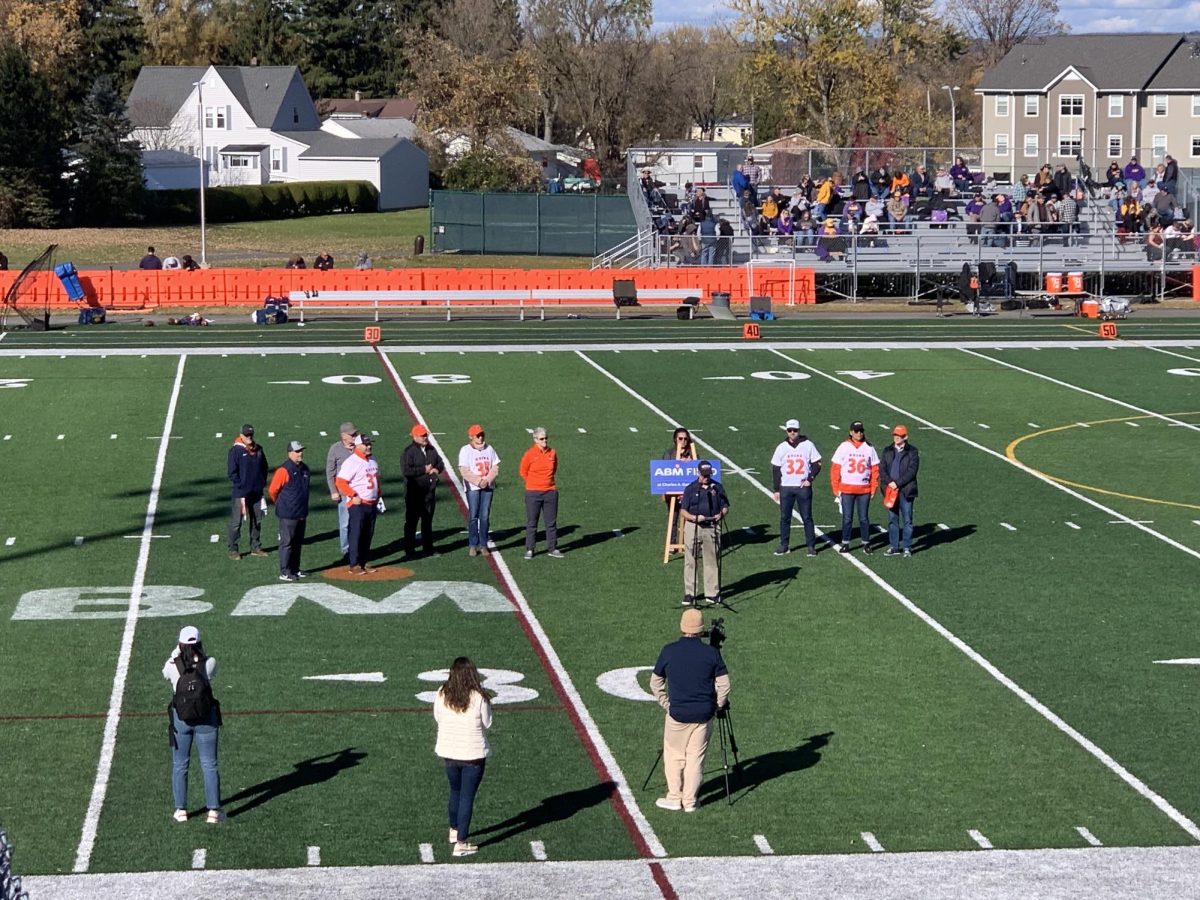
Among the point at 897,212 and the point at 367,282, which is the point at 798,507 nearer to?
the point at 367,282

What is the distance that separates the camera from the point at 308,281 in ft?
174

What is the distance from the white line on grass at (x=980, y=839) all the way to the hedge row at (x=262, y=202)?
78.9m

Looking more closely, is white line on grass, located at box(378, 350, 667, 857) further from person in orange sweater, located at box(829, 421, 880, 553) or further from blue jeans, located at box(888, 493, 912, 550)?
blue jeans, located at box(888, 493, 912, 550)

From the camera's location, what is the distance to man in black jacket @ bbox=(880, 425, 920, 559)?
23141 millimetres

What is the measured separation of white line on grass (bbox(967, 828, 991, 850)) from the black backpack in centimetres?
548

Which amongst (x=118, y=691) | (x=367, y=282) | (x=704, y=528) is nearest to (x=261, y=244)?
(x=367, y=282)

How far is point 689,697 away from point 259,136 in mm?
104249

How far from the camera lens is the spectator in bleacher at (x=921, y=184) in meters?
60.5

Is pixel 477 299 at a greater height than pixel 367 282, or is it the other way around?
pixel 367 282

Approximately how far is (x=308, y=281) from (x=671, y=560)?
31553 mm

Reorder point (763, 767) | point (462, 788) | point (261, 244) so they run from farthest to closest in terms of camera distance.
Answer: point (261, 244), point (763, 767), point (462, 788)

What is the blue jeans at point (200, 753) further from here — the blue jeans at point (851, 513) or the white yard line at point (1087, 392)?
the white yard line at point (1087, 392)

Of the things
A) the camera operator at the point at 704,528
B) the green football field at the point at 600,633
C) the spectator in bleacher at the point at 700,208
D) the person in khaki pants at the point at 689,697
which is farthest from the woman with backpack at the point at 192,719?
the spectator in bleacher at the point at 700,208

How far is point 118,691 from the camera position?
17.7 m
